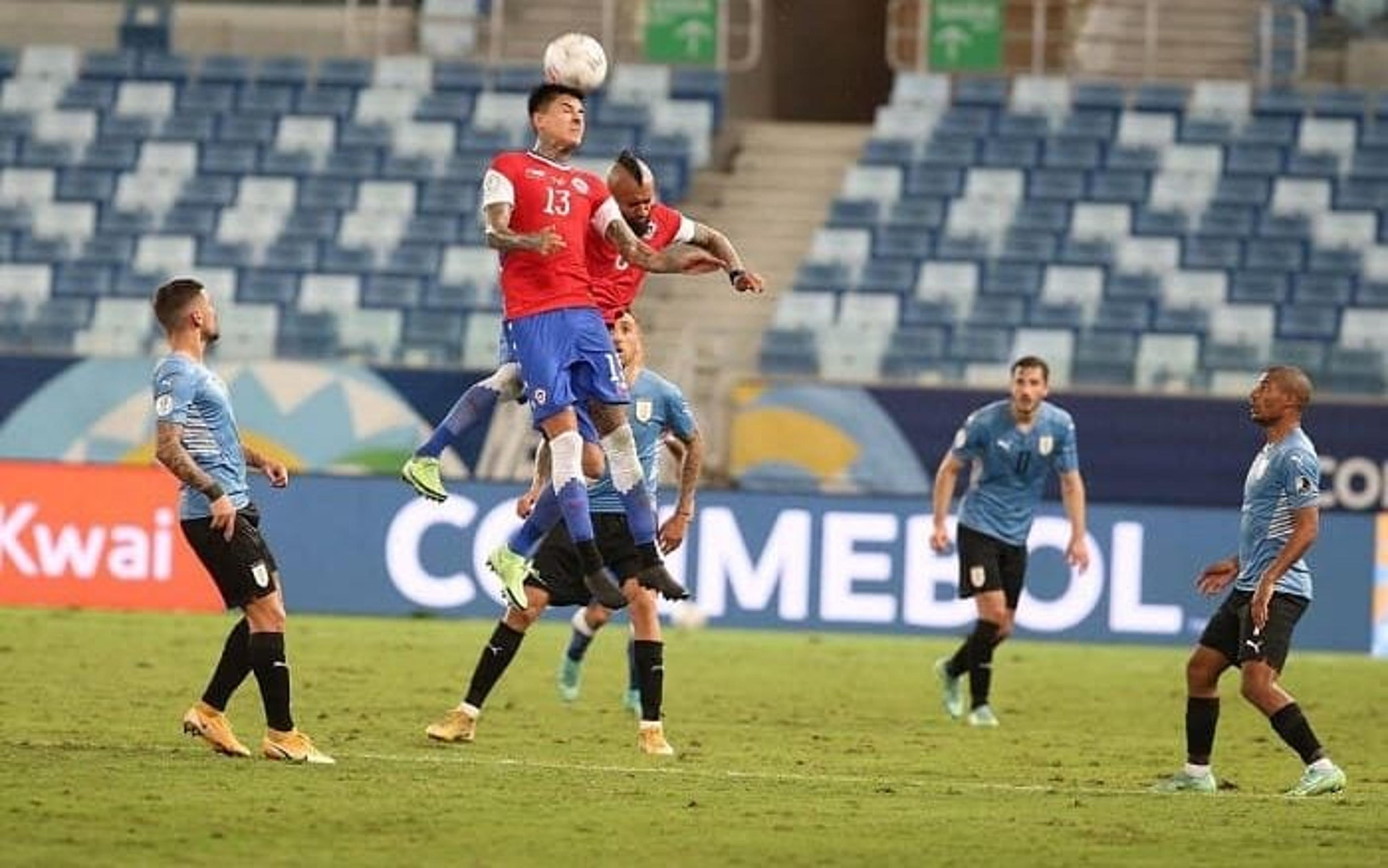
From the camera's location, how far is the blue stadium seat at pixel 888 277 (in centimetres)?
3108

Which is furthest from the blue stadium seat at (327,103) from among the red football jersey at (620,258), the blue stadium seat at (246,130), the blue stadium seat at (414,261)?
the red football jersey at (620,258)

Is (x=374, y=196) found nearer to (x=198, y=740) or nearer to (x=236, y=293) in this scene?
(x=236, y=293)

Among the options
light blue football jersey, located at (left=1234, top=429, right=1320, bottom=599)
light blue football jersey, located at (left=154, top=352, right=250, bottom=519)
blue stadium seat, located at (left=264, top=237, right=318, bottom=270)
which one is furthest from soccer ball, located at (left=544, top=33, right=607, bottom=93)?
blue stadium seat, located at (left=264, top=237, right=318, bottom=270)

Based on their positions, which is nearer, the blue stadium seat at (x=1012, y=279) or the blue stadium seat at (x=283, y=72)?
the blue stadium seat at (x=1012, y=279)

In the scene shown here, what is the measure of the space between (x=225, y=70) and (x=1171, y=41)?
10.7 metres

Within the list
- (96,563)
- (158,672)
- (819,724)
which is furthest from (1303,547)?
(96,563)

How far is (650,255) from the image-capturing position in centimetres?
1397

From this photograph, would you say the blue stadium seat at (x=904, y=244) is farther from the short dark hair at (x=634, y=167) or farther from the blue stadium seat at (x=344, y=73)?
the short dark hair at (x=634, y=167)

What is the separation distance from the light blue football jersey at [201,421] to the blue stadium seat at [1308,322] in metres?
18.0

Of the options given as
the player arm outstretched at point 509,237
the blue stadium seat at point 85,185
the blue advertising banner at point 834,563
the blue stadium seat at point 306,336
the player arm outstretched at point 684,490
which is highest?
the player arm outstretched at point 509,237

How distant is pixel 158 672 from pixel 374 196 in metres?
14.4

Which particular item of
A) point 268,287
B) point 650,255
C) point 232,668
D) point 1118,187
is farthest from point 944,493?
point 268,287

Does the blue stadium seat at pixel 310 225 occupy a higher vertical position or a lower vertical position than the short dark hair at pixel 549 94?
lower

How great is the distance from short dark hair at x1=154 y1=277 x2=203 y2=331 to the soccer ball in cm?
189
